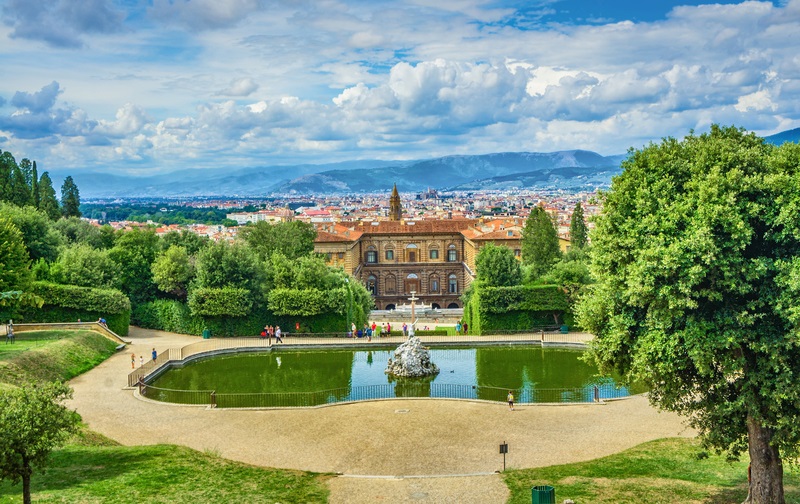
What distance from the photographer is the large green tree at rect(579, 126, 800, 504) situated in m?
16.2

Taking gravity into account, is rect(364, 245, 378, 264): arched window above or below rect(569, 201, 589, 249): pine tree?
below

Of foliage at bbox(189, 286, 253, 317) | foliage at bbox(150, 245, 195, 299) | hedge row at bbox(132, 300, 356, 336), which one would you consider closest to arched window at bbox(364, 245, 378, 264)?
foliage at bbox(150, 245, 195, 299)

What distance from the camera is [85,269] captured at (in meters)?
46.1

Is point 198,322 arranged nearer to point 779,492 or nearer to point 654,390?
point 654,390

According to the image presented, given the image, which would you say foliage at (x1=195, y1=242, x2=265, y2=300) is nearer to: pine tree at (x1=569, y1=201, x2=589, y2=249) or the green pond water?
the green pond water

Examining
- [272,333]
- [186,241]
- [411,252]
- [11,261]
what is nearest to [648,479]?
[272,333]

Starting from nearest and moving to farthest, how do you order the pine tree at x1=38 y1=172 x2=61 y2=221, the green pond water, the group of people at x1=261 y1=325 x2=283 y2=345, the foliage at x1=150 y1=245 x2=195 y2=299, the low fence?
the low fence, the green pond water, the group of people at x1=261 y1=325 x2=283 y2=345, the foliage at x1=150 y1=245 x2=195 y2=299, the pine tree at x1=38 y1=172 x2=61 y2=221

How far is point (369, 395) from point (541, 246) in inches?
1293

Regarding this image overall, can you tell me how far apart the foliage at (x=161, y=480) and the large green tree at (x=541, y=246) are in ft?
134

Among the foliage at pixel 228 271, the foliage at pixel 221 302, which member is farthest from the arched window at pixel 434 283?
the foliage at pixel 221 302

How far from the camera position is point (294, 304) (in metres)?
45.8

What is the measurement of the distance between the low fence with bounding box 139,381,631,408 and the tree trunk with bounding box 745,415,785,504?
37.7ft

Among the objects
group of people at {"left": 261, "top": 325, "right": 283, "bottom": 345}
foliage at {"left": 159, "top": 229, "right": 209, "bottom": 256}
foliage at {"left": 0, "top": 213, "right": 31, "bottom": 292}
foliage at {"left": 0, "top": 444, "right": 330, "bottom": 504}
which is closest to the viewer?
foliage at {"left": 0, "top": 444, "right": 330, "bottom": 504}

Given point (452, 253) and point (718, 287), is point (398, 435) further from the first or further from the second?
point (452, 253)
